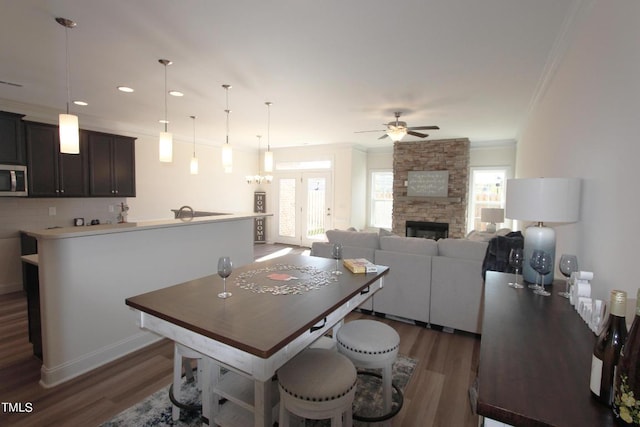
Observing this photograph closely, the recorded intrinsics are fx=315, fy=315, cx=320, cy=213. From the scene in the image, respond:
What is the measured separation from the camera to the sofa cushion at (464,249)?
10.7 feet

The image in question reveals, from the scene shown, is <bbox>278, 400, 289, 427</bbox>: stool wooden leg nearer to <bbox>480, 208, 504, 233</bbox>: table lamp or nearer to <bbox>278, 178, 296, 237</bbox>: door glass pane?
<bbox>480, 208, 504, 233</bbox>: table lamp

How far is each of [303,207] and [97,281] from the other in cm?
604

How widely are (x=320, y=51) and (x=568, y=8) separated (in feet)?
5.78

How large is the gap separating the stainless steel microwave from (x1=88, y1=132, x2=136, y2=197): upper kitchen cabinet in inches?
32.6

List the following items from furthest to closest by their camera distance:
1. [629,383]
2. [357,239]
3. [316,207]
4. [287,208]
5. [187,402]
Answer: [287,208]
[316,207]
[357,239]
[187,402]
[629,383]

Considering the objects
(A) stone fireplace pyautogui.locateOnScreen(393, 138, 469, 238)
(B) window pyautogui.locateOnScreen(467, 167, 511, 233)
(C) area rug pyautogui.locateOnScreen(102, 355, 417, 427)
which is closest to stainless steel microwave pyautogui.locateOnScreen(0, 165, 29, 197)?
(C) area rug pyautogui.locateOnScreen(102, 355, 417, 427)

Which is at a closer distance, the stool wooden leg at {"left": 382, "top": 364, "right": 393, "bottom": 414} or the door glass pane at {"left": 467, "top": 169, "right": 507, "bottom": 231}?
the stool wooden leg at {"left": 382, "top": 364, "right": 393, "bottom": 414}

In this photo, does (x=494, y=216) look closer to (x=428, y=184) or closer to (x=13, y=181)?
(x=428, y=184)

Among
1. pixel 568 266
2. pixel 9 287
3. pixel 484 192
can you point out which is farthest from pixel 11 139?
pixel 484 192

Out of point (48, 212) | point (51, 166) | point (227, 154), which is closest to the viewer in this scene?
point (227, 154)

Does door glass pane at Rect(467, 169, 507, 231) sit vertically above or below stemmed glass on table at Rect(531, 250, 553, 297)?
above

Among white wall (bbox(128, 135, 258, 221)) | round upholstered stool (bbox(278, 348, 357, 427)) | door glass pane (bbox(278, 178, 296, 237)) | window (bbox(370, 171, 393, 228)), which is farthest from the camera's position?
door glass pane (bbox(278, 178, 296, 237))

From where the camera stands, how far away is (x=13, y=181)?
13.4ft

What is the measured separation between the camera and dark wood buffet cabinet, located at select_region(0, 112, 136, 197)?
162 inches
